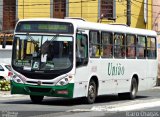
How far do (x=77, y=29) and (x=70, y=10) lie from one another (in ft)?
101

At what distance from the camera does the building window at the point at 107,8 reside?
164ft

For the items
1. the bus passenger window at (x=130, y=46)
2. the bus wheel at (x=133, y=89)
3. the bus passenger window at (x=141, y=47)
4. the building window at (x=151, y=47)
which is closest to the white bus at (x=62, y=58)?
the bus passenger window at (x=130, y=46)

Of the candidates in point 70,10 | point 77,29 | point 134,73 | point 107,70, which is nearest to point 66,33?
point 77,29

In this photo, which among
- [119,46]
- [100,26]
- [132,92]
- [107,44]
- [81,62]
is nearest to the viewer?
[81,62]

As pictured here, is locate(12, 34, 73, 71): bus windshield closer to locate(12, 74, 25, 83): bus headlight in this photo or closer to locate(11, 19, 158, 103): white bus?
locate(11, 19, 158, 103): white bus

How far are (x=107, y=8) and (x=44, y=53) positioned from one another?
3135 centimetres

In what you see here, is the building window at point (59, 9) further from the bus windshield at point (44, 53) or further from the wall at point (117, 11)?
the bus windshield at point (44, 53)

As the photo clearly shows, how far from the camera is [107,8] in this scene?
50.2 meters

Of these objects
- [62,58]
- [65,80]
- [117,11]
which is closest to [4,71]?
[62,58]

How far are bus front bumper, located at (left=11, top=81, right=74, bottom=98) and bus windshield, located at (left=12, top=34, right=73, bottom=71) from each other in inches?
25.3

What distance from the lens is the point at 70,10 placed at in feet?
165

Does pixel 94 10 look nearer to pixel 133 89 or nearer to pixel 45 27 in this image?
pixel 133 89

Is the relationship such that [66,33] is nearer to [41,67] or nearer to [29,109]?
[41,67]

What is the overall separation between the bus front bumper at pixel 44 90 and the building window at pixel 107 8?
30899 millimetres
